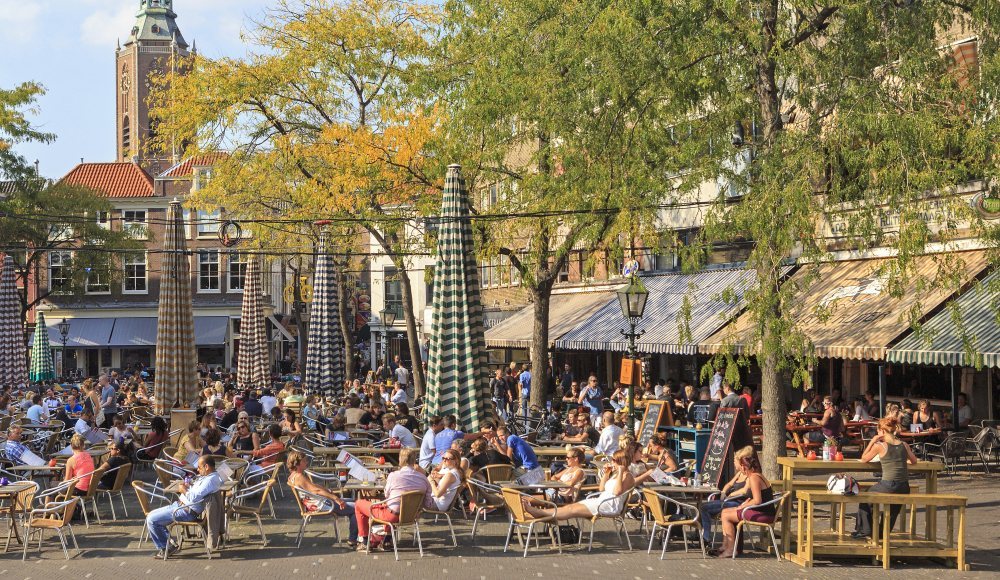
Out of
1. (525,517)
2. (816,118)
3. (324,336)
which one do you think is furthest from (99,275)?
(525,517)

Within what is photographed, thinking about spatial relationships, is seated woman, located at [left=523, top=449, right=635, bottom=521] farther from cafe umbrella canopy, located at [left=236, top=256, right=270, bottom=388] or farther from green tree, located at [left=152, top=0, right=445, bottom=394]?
cafe umbrella canopy, located at [left=236, top=256, right=270, bottom=388]

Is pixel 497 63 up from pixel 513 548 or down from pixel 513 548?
up

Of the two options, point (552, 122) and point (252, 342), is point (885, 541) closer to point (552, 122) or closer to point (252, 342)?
point (552, 122)

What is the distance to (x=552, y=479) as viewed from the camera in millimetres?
16031

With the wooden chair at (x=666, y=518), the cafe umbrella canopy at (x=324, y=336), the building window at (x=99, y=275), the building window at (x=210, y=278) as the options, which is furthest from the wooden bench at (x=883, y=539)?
the building window at (x=210, y=278)

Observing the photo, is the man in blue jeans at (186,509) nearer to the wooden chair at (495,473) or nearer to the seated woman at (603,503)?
the seated woman at (603,503)

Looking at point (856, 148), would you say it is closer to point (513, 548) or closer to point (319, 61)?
point (513, 548)

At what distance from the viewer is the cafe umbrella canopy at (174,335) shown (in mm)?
24328

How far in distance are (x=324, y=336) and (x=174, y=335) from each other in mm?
7175

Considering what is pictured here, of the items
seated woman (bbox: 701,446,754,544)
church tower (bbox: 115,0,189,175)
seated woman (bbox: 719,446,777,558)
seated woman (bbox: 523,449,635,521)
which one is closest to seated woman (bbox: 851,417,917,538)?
seated woman (bbox: 719,446,777,558)

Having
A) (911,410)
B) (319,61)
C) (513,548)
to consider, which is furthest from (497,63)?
(513,548)

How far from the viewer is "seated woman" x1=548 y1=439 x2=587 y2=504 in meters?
15.0

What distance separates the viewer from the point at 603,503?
1389 centimetres

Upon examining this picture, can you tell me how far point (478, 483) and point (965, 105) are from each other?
8310 mm
